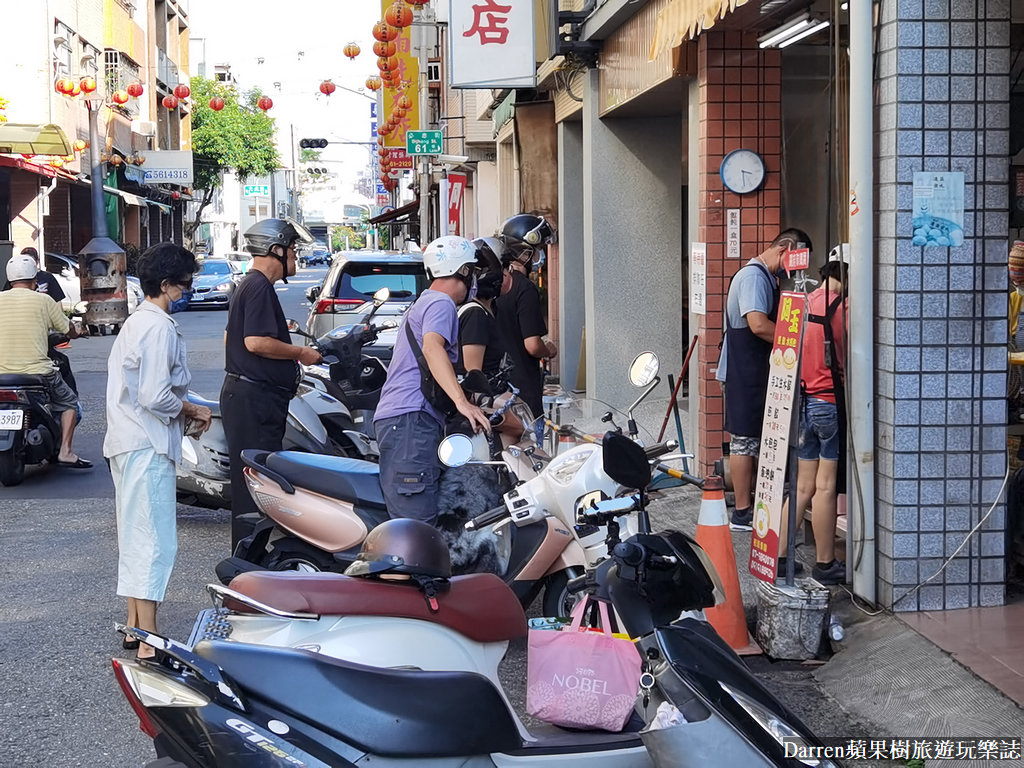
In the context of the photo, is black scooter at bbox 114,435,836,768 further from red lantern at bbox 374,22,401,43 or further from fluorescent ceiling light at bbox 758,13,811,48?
red lantern at bbox 374,22,401,43

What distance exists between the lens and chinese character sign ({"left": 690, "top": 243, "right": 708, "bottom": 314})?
8.98 m

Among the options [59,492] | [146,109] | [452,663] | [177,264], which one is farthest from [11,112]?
[452,663]

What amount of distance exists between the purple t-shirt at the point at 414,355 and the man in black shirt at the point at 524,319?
2.60 meters

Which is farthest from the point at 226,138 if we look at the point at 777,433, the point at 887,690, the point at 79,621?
the point at 887,690

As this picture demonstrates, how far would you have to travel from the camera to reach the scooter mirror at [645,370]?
489 centimetres

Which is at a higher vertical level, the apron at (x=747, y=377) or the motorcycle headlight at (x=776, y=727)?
the apron at (x=747, y=377)

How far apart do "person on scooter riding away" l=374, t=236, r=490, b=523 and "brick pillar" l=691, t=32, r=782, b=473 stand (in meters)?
3.52

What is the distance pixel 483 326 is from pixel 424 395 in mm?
1653

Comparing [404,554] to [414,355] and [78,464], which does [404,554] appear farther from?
[78,464]

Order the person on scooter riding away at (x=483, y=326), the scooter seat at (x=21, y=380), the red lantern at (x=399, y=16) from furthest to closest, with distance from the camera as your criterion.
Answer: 1. the red lantern at (x=399, y=16)
2. the scooter seat at (x=21, y=380)
3. the person on scooter riding away at (x=483, y=326)

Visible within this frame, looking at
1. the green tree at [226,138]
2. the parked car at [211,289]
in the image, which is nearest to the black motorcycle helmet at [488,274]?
the parked car at [211,289]

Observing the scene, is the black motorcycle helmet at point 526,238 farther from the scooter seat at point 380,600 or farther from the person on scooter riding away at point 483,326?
the scooter seat at point 380,600

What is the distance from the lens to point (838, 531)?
723 centimetres

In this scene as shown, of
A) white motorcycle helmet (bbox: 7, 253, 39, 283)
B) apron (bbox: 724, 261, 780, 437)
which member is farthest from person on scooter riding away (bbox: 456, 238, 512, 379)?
white motorcycle helmet (bbox: 7, 253, 39, 283)
